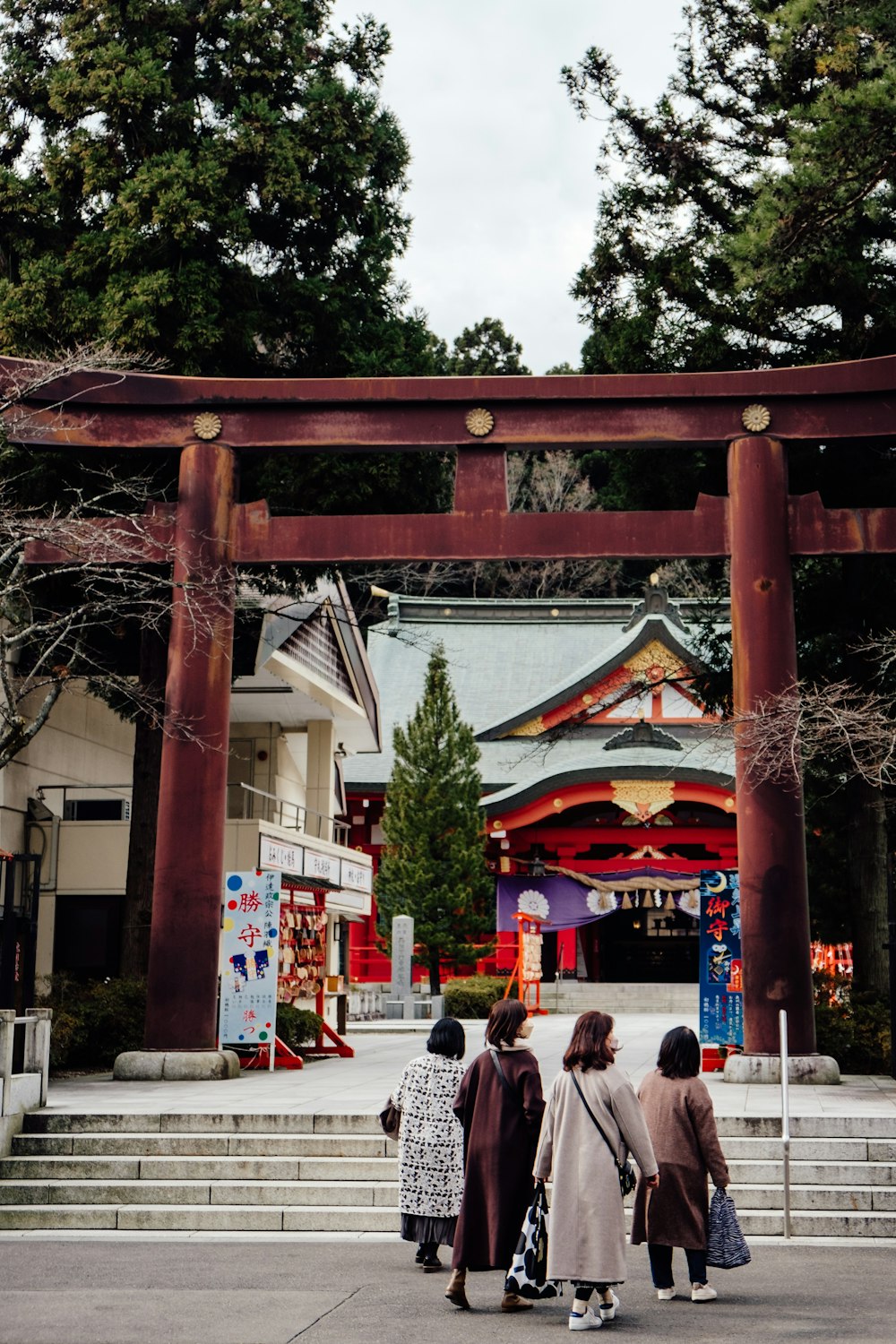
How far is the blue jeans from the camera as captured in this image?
7.23 meters

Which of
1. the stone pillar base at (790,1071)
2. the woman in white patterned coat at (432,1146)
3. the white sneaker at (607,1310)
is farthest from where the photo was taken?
the stone pillar base at (790,1071)

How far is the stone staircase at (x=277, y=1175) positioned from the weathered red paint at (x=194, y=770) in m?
2.85

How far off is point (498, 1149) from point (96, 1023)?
8872mm

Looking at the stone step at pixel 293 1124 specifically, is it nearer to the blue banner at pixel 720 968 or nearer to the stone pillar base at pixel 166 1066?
the stone pillar base at pixel 166 1066

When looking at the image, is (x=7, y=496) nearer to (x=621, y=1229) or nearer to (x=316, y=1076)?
(x=316, y=1076)

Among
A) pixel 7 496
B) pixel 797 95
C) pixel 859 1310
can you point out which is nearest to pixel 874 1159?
pixel 859 1310

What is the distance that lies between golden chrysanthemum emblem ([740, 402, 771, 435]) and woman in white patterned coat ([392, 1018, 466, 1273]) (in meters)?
7.82

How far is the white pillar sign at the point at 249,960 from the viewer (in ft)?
48.0

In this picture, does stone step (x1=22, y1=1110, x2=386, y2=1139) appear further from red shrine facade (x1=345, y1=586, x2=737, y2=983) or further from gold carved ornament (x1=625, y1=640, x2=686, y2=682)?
gold carved ornament (x1=625, y1=640, x2=686, y2=682)

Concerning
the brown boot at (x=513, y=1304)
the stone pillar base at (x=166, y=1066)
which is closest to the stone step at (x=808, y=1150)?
the brown boot at (x=513, y=1304)

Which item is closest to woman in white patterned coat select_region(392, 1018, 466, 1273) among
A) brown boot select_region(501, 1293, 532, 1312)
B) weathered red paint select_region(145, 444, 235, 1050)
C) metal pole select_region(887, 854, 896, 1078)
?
brown boot select_region(501, 1293, 532, 1312)

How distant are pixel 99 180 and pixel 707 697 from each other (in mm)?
9023

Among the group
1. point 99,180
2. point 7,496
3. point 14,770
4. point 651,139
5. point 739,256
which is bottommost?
point 14,770

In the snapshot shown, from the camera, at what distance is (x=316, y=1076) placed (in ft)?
46.3
